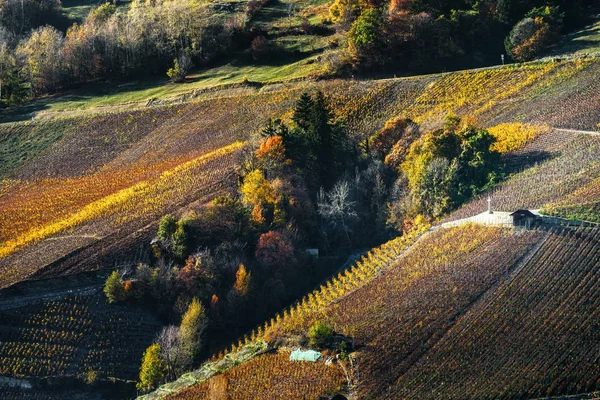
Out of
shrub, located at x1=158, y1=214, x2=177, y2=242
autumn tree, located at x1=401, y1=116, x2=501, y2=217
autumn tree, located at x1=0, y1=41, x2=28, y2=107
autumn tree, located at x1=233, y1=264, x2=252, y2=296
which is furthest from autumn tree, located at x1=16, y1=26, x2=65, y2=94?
autumn tree, located at x1=233, y1=264, x2=252, y2=296

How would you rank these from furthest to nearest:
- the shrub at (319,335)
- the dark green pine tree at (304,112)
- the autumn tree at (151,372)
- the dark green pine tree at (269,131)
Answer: the dark green pine tree at (304,112)
the dark green pine tree at (269,131)
the autumn tree at (151,372)
the shrub at (319,335)

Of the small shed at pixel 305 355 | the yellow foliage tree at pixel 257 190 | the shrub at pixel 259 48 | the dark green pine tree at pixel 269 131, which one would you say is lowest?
the small shed at pixel 305 355

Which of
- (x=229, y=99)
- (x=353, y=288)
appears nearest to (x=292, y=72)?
(x=229, y=99)

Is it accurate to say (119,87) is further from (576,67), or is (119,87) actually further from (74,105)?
(576,67)

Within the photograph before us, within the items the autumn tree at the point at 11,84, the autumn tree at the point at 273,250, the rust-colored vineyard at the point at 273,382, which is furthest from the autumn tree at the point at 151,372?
the autumn tree at the point at 11,84

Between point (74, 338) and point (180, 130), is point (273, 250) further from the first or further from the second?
point (180, 130)

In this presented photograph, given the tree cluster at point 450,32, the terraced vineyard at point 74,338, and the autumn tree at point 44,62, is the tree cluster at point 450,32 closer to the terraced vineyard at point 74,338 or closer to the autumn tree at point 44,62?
the autumn tree at point 44,62
